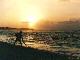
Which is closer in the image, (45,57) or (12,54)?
(45,57)

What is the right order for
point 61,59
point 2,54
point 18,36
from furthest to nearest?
point 18,36
point 2,54
point 61,59

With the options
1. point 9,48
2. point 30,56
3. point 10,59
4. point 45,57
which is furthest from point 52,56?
point 9,48

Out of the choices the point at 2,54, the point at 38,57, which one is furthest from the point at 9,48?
the point at 38,57

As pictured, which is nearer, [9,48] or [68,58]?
[68,58]

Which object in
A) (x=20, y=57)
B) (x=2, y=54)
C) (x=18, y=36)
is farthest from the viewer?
(x=18, y=36)

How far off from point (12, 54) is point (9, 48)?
215cm

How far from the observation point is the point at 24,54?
29297 millimetres

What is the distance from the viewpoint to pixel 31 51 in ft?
96.2

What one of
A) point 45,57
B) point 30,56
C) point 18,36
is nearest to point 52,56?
point 45,57

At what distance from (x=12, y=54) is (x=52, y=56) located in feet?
16.8

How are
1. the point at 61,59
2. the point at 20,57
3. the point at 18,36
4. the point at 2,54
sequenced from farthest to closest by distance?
the point at 18,36 → the point at 2,54 → the point at 20,57 → the point at 61,59

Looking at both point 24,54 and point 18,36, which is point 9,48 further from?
point 18,36

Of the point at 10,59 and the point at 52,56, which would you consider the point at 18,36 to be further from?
the point at 52,56

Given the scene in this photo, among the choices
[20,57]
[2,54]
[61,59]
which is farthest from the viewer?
[2,54]
